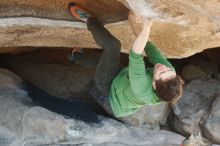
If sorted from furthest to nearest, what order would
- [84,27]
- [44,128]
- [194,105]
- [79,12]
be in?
[194,105] → [44,128] → [84,27] → [79,12]

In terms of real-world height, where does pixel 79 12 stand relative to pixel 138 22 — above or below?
below

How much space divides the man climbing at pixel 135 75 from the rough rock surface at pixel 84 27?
238 millimetres

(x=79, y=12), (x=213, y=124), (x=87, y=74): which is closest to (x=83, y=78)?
(x=87, y=74)

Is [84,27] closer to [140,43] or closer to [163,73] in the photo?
[140,43]

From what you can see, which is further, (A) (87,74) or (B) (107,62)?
(A) (87,74)

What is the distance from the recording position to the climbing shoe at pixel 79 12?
3908mm

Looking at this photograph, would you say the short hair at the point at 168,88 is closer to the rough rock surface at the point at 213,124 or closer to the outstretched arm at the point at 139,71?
the outstretched arm at the point at 139,71

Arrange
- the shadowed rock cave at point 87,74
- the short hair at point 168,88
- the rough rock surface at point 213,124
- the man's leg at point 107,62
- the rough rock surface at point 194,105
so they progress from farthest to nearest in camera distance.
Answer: the rough rock surface at point 194,105, the rough rock surface at point 213,124, the shadowed rock cave at point 87,74, the man's leg at point 107,62, the short hair at point 168,88

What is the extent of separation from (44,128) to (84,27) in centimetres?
143

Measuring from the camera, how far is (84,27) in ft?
14.1

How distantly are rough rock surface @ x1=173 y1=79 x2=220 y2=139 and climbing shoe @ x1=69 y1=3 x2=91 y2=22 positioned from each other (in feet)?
8.62

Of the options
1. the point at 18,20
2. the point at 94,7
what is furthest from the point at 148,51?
the point at 18,20

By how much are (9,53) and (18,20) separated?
2.13 metres

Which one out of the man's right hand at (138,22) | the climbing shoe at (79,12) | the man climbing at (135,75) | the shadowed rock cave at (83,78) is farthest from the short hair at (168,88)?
the shadowed rock cave at (83,78)
